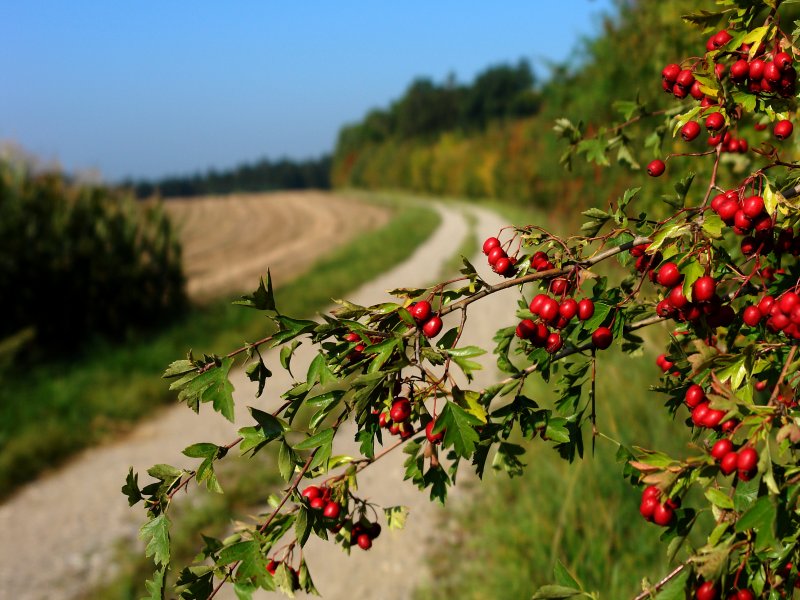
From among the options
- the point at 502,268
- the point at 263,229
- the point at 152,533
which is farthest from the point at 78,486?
the point at 263,229

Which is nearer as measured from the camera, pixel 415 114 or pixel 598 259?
pixel 598 259

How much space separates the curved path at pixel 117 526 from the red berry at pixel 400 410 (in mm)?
2596

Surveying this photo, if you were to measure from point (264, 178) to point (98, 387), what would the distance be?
9591 centimetres

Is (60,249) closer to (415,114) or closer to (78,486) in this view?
(78,486)

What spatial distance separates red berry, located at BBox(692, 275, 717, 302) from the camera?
1.05 metres

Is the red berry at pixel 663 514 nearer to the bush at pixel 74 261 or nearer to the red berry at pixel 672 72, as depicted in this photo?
the red berry at pixel 672 72

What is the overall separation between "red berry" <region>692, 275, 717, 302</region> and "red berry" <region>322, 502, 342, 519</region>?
0.79 meters

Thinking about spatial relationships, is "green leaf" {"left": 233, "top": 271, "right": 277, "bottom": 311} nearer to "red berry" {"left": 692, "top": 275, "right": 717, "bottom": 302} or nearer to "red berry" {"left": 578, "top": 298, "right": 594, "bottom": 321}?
"red berry" {"left": 578, "top": 298, "right": 594, "bottom": 321}

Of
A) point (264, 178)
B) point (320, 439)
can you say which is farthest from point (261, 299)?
point (264, 178)

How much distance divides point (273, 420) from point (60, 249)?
9129mm

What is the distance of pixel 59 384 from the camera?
7273 mm

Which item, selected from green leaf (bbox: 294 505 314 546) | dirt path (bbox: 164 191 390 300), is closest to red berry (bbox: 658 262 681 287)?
green leaf (bbox: 294 505 314 546)

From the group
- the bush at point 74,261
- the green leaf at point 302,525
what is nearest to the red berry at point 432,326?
the green leaf at point 302,525

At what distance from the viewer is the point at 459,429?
3.58 ft
